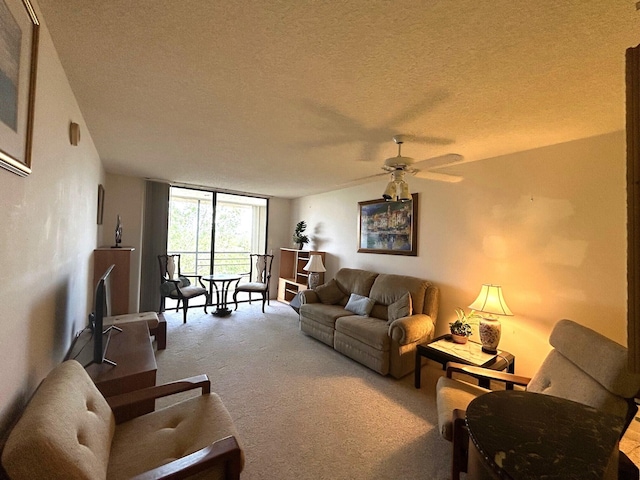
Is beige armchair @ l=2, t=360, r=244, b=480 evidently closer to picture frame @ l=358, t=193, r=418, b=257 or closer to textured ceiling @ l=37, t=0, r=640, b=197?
textured ceiling @ l=37, t=0, r=640, b=197

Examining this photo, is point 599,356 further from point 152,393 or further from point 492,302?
point 152,393

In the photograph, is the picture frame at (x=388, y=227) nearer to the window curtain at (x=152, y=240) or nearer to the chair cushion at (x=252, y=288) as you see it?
the chair cushion at (x=252, y=288)

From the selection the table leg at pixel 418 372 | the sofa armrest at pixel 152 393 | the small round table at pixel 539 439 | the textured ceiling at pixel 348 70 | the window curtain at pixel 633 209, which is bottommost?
the table leg at pixel 418 372

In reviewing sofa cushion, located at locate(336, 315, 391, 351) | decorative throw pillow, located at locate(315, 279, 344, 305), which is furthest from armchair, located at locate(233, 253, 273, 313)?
sofa cushion, located at locate(336, 315, 391, 351)

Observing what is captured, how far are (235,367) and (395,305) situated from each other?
1.98m

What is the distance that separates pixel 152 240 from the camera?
15.5 ft

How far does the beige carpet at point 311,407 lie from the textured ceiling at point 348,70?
7.81 ft

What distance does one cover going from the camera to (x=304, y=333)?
3994mm

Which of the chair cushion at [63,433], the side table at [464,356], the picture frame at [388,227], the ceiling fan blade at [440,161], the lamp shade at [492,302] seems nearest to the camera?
the chair cushion at [63,433]

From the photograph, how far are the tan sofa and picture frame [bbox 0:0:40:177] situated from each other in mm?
2911

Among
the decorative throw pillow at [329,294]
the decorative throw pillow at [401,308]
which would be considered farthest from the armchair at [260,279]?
the decorative throw pillow at [401,308]

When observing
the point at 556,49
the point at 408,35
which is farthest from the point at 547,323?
the point at 408,35

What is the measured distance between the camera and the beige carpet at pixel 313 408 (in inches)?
67.5

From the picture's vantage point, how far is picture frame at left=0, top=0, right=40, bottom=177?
872 mm
